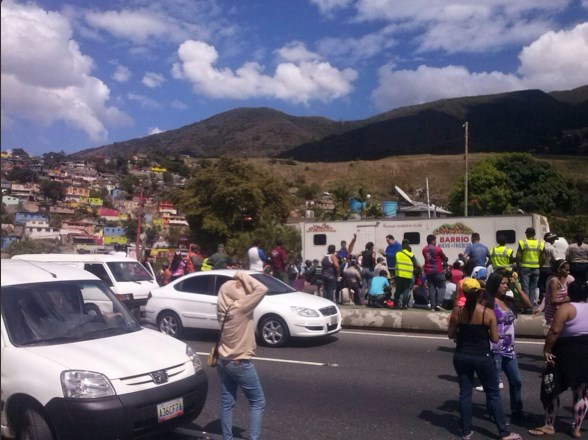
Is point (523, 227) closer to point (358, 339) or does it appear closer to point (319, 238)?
point (319, 238)

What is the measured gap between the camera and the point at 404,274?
14070 mm

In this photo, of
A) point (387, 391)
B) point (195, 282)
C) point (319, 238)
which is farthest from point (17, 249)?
point (319, 238)

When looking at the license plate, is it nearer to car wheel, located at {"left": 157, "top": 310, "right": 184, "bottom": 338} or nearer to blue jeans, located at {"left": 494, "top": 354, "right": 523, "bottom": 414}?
blue jeans, located at {"left": 494, "top": 354, "right": 523, "bottom": 414}

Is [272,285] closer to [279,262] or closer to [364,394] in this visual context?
[279,262]

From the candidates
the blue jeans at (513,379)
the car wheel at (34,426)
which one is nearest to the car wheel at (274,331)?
the blue jeans at (513,379)

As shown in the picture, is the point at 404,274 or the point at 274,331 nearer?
the point at 274,331

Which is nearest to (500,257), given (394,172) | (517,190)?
(517,190)

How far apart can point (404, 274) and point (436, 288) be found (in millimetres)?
1019

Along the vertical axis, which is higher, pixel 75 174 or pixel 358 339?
pixel 75 174

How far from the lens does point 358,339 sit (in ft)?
40.6

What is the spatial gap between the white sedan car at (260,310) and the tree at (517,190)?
50.7m

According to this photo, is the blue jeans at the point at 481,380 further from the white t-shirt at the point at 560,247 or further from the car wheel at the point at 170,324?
the white t-shirt at the point at 560,247

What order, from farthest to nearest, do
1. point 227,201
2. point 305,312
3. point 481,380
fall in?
point 227,201 → point 305,312 → point 481,380

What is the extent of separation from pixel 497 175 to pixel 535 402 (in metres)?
57.8
